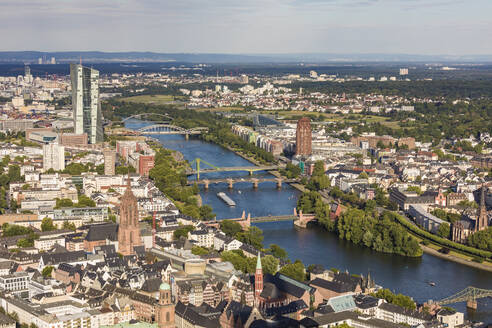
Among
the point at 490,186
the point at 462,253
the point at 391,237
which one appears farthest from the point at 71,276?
the point at 490,186

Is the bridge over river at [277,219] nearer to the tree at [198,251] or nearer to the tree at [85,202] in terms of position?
the tree at [198,251]

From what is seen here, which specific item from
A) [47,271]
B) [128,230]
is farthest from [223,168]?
[47,271]

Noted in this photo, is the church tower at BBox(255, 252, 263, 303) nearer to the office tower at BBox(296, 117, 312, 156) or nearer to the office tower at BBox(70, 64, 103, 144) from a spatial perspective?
the office tower at BBox(296, 117, 312, 156)

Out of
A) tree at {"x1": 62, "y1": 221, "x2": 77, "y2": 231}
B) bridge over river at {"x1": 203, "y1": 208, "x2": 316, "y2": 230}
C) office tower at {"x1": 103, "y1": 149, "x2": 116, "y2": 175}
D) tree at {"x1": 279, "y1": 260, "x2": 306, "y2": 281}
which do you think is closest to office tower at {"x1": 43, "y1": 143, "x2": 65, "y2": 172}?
office tower at {"x1": 103, "y1": 149, "x2": 116, "y2": 175}

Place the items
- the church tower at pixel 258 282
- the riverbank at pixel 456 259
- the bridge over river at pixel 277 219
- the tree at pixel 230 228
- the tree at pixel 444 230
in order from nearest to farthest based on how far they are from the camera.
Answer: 1. the church tower at pixel 258 282
2. the riverbank at pixel 456 259
3. the tree at pixel 230 228
4. the tree at pixel 444 230
5. the bridge over river at pixel 277 219

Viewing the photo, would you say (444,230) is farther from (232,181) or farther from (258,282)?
(232,181)

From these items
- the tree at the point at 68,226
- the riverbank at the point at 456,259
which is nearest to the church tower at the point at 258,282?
the riverbank at the point at 456,259
